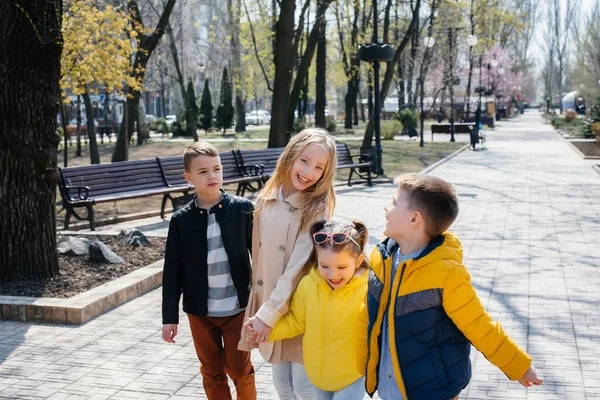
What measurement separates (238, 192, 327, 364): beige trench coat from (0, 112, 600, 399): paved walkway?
4.24 feet

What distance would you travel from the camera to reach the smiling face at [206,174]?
135 inches

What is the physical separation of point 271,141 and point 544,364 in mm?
14623

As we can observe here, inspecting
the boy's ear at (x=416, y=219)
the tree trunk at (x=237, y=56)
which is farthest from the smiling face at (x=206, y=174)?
the tree trunk at (x=237, y=56)

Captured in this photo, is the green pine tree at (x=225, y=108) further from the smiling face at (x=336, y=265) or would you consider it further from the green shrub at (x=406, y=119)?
the smiling face at (x=336, y=265)

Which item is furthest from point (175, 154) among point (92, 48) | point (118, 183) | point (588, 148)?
point (118, 183)

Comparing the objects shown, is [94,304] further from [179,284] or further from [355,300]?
[355,300]

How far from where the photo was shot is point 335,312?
2.89 m

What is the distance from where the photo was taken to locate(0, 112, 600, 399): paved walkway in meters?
4.48

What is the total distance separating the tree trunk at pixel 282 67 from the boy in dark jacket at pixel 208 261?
15382 mm

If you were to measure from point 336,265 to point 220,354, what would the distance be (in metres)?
1.05

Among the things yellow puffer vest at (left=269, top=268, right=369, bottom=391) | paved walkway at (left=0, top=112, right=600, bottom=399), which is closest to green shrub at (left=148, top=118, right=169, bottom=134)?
paved walkway at (left=0, top=112, right=600, bottom=399)

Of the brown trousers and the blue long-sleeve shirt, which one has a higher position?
the blue long-sleeve shirt

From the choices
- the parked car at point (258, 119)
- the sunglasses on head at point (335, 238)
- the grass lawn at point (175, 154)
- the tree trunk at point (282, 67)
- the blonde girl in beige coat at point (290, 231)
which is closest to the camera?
the sunglasses on head at point (335, 238)

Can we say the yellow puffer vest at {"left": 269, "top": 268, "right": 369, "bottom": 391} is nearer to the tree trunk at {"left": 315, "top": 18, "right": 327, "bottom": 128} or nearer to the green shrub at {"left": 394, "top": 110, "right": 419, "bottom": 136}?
the tree trunk at {"left": 315, "top": 18, "right": 327, "bottom": 128}
